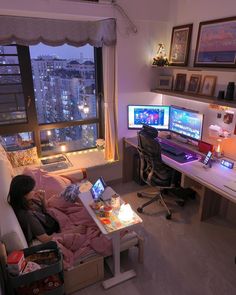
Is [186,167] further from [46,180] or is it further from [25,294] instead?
[25,294]

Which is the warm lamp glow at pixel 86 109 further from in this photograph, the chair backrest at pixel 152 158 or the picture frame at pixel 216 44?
the picture frame at pixel 216 44

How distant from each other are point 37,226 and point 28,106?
171 cm

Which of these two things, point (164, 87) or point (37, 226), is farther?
point (164, 87)

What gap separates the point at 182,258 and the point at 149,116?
1.80 meters

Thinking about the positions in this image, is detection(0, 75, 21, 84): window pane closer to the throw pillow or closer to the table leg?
the throw pillow

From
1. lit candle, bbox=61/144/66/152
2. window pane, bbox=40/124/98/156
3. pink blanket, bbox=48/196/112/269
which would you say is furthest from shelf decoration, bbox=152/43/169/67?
pink blanket, bbox=48/196/112/269

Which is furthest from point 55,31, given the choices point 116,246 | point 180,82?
point 116,246

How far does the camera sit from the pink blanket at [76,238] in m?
1.99

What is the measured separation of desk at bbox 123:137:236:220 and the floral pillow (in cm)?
166

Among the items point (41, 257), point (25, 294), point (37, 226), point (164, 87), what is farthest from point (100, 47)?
point (25, 294)

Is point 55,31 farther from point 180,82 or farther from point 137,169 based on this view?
point 137,169

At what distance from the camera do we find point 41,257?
5.73 feet

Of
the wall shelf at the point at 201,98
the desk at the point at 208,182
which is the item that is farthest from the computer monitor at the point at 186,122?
the desk at the point at 208,182

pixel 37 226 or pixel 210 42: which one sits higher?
pixel 210 42
